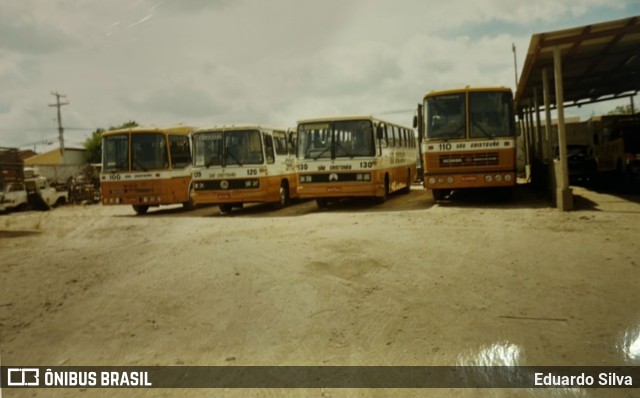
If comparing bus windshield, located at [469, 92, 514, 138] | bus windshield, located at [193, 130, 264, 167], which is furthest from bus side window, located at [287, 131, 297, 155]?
bus windshield, located at [469, 92, 514, 138]

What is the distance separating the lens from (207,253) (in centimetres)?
878

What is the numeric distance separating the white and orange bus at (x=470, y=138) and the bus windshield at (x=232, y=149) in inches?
195

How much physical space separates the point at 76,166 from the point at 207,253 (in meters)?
37.8

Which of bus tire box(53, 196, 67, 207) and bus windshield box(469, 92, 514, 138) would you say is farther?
bus tire box(53, 196, 67, 207)

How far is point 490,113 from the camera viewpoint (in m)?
14.3

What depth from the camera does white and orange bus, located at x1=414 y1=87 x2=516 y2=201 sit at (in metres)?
14.2

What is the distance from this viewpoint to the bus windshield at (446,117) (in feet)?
47.2

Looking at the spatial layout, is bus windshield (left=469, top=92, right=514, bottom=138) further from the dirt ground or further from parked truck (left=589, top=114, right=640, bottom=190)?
parked truck (left=589, top=114, right=640, bottom=190)

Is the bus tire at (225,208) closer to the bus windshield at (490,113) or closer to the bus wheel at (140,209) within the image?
the bus wheel at (140,209)

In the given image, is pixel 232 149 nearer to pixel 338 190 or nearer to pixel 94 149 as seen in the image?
pixel 338 190

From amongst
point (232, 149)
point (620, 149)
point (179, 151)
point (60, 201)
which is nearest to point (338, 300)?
point (232, 149)

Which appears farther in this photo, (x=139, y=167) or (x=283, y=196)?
(x=283, y=196)

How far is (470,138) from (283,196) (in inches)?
256

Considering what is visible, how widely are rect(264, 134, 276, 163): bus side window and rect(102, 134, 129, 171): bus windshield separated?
476 cm
